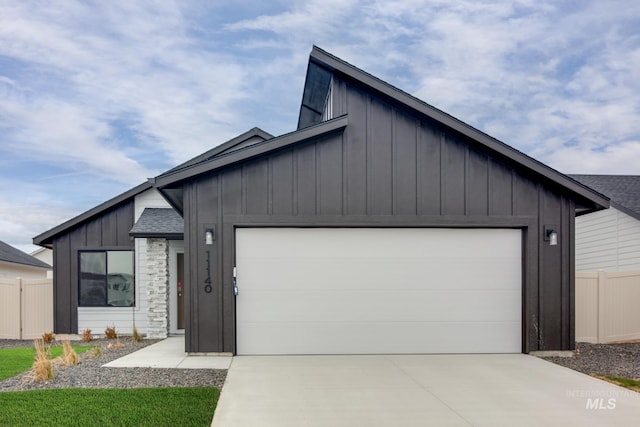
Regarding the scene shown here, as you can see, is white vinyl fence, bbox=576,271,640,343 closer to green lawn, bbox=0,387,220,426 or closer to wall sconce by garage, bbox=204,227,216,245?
wall sconce by garage, bbox=204,227,216,245

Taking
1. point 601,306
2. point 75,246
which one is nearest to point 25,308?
point 75,246

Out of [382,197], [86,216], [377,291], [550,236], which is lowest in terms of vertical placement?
[377,291]

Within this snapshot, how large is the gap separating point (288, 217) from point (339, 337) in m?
2.38

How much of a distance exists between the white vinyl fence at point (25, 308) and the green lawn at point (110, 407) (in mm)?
7489

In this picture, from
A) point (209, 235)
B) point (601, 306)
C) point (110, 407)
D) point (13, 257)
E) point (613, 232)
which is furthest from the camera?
point (13, 257)

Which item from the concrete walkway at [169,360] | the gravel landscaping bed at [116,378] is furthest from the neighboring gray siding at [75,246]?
the gravel landscaping bed at [116,378]

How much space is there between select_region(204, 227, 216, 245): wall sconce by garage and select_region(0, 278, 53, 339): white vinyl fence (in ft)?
23.3

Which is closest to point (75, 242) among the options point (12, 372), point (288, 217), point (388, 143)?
point (12, 372)

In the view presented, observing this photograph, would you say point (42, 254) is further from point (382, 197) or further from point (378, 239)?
point (382, 197)

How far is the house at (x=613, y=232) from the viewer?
1273 centimetres

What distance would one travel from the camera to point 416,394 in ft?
18.2

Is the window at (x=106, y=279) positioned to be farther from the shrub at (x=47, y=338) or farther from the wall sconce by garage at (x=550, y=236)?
the wall sconce by garage at (x=550, y=236)

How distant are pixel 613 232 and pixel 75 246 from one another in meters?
15.5

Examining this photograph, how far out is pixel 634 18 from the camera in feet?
40.0
